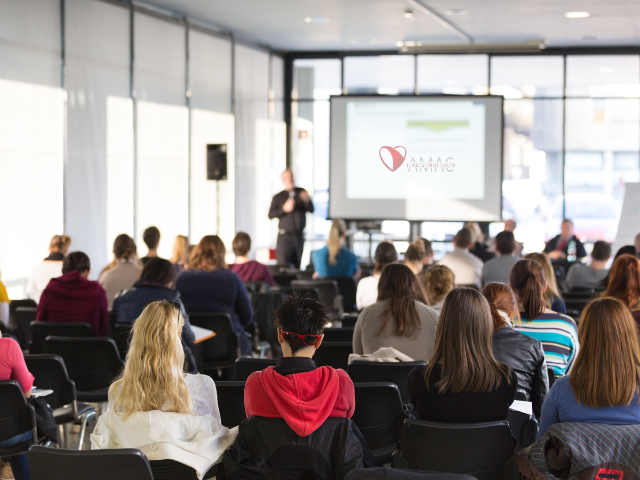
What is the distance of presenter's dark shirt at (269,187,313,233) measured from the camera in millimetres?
10938

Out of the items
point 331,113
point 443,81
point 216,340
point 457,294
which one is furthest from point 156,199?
point 457,294

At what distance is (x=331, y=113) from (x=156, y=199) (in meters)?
2.68

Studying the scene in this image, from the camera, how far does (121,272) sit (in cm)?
594

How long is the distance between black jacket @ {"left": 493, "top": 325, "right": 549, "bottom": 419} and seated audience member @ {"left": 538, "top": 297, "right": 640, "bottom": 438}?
0.70 m

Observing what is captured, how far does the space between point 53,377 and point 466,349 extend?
2232mm

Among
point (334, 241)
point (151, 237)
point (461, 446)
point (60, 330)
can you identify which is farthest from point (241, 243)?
point (461, 446)

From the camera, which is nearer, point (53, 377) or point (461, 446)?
point (461, 446)

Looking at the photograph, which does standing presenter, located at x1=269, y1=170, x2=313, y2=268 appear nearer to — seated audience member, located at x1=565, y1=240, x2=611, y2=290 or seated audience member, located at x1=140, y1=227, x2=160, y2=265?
seated audience member, located at x1=140, y1=227, x2=160, y2=265

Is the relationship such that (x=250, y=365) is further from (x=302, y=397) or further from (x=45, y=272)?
(x=45, y=272)

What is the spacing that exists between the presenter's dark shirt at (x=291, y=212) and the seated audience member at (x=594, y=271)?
444 cm

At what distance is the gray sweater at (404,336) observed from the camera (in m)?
4.04

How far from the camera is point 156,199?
10273 mm

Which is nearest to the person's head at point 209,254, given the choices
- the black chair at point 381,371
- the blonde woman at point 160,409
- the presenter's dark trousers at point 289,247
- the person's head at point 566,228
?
the black chair at point 381,371

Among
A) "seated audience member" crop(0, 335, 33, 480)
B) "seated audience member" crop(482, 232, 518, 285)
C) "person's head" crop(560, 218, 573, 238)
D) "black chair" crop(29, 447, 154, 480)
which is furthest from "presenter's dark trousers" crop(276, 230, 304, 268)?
"black chair" crop(29, 447, 154, 480)
